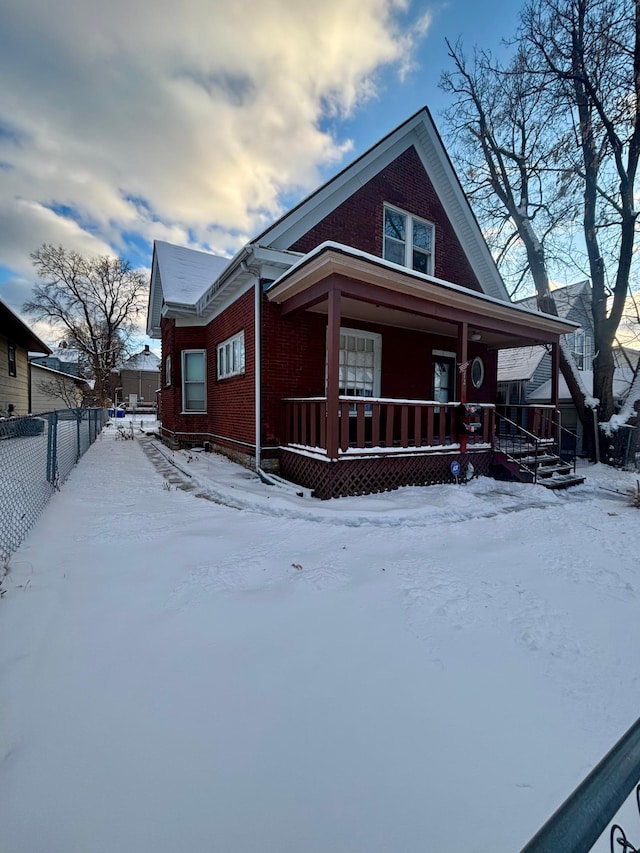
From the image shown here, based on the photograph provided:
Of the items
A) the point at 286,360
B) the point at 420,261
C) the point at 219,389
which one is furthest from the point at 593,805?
the point at 420,261

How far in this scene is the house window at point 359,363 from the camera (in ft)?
28.2

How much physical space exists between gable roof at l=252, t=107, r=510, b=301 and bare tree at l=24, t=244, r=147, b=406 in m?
24.5

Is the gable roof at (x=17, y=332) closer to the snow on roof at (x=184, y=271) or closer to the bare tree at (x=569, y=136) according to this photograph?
the snow on roof at (x=184, y=271)

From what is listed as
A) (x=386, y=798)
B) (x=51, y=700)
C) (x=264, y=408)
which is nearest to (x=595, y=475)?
(x=264, y=408)

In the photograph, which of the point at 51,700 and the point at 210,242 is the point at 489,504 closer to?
the point at 51,700

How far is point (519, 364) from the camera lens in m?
17.1

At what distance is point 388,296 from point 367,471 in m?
2.86

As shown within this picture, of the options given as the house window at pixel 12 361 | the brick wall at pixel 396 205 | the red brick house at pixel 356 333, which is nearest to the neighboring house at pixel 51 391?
the house window at pixel 12 361

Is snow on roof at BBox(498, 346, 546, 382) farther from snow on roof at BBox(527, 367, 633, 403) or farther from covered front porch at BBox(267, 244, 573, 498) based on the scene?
covered front porch at BBox(267, 244, 573, 498)

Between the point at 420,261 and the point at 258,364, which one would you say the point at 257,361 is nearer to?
the point at 258,364

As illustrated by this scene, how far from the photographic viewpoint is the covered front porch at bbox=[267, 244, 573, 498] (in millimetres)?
5730

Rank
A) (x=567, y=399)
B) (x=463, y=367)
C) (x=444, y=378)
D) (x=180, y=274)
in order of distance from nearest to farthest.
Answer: (x=463, y=367)
(x=444, y=378)
(x=180, y=274)
(x=567, y=399)

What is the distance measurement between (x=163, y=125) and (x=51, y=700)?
11404 millimetres

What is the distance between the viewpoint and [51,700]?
6.15ft
